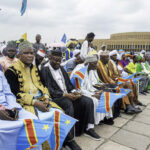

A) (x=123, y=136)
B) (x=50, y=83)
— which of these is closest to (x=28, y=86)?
(x=50, y=83)

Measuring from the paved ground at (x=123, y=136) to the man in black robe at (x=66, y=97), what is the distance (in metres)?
0.20

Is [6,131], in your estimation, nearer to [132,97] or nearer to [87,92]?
[87,92]

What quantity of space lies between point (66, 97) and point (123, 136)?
131cm

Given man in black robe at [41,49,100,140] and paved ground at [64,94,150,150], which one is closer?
paved ground at [64,94,150,150]

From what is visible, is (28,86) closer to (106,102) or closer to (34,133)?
(34,133)

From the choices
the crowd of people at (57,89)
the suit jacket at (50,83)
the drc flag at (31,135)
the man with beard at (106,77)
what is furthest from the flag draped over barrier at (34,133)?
the man with beard at (106,77)

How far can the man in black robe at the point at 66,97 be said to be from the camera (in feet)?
10.0

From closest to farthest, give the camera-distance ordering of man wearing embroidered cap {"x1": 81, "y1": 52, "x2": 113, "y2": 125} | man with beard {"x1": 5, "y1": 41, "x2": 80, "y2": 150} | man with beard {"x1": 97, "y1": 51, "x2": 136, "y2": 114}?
1. man with beard {"x1": 5, "y1": 41, "x2": 80, "y2": 150}
2. man wearing embroidered cap {"x1": 81, "y1": 52, "x2": 113, "y2": 125}
3. man with beard {"x1": 97, "y1": 51, "x2": 136, "y2": 114}

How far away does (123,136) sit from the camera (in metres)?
3.19

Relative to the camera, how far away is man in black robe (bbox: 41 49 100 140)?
305cm

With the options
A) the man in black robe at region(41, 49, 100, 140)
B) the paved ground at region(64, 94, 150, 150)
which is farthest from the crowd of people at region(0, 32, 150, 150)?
the paved ground at region(64, 94, 150, 150)

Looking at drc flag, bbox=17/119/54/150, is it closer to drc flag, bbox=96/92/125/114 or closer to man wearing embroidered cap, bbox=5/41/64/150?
man wearing embroidered cap, bbox=5/41/64/150

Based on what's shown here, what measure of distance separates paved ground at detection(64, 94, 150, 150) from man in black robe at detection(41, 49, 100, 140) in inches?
7.8

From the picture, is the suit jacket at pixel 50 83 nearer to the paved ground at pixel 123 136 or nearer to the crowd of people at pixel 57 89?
the crowd of people at pixel 57 89
